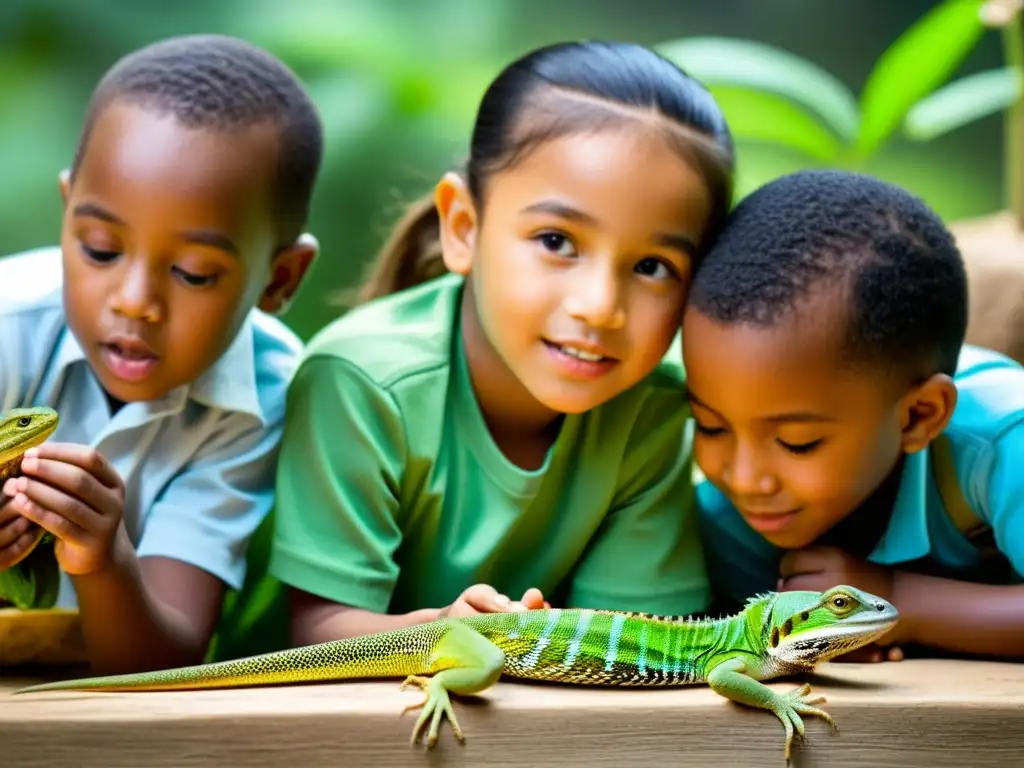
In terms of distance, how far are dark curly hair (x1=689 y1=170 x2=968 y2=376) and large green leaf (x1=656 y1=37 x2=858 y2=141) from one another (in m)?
1.23

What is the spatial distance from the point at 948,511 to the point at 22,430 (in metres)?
1.28

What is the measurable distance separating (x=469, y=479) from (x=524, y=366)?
0.21 metres

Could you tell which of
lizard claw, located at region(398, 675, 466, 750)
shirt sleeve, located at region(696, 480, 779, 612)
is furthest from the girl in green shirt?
lizard claw, located at region(398, 675, 466, 750)

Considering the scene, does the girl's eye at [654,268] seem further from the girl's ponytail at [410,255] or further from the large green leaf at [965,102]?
the large green leaf at [965,102]

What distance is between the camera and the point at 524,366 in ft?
5.44

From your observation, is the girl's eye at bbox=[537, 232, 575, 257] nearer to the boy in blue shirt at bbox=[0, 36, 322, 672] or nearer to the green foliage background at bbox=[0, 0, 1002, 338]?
the boy in blue shirt at bbox=[0, 36, 322, 672]

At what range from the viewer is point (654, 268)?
1.66 m

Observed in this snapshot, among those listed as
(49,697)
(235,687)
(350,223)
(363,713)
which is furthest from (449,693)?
(350,223)

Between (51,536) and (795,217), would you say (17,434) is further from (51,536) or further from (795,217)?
(795,217)

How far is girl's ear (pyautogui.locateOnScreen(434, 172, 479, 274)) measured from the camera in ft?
5.81

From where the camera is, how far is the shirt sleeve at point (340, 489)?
163 cm

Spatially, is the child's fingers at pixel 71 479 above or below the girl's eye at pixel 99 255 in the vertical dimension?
below

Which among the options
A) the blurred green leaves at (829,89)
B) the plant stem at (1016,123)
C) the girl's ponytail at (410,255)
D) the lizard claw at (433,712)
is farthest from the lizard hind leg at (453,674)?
the plant stem at (1016,123)

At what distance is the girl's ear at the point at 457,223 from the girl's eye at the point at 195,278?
358 mm
